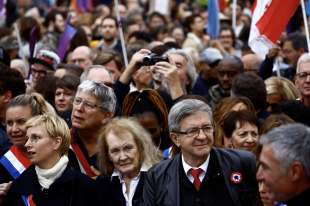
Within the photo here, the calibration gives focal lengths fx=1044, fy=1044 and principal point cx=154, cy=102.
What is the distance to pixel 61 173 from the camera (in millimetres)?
7863

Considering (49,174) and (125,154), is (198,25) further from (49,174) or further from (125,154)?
(49,174)

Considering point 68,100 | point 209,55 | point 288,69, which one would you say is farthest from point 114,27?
point 68,100

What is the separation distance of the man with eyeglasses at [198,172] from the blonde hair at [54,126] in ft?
2.87

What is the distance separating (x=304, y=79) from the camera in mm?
9781

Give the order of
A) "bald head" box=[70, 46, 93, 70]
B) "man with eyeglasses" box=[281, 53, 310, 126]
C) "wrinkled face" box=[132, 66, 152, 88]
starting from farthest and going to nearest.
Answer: "bald head" box=[70, 46, 93, 70] → "wrinkled face" box=[132, 66, 152, 88] → "man with eyeglasses" box=[281, 53, 310, 126]

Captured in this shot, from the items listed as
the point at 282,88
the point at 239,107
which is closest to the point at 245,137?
the point at 239,107

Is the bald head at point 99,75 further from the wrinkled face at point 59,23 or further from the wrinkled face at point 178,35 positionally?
the wrinkled face at point 59,23

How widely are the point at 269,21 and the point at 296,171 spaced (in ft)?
16.4

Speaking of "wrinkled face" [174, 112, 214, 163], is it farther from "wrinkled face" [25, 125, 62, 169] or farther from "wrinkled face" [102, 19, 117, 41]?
"wrinkled face" [102, 19, 117, 41]

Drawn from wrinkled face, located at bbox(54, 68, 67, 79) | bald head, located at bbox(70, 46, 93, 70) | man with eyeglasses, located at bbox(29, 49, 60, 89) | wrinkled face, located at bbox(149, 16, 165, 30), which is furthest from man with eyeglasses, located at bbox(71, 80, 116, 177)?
wrinkled face, located at bbox(149, 16, 165, 30)

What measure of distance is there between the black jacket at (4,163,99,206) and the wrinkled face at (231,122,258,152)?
1.38 meters

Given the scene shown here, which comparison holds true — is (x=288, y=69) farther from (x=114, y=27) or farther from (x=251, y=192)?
(x=251, y=192)

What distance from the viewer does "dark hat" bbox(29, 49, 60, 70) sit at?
1303 cm

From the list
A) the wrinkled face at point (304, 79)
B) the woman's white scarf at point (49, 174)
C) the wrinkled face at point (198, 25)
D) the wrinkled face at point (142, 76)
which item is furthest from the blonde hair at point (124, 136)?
Answer: the wrinkled face at point (198, 25)
